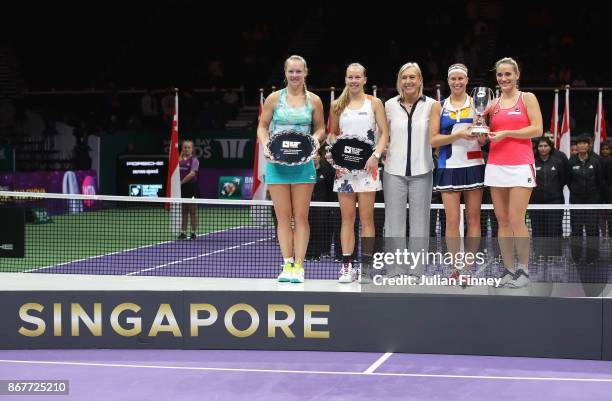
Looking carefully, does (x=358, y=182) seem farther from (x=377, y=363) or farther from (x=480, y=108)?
(x=377, y=363)

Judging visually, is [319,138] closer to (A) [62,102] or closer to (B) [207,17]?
(A) [62,102]

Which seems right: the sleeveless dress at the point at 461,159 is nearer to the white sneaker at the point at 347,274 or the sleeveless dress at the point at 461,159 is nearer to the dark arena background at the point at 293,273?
the dark arena background at the point at 293,273

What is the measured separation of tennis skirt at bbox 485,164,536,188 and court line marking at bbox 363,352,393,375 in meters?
1.60

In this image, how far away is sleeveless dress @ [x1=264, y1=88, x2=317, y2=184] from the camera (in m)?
8.51

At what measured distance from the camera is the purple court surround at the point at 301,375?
7.14 meters

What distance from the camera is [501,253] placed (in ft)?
27.3

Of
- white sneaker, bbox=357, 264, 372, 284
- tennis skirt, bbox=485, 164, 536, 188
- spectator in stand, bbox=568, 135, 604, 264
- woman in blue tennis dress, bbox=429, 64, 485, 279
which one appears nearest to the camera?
tennis skirt, bbox=485, 164, 536, 188

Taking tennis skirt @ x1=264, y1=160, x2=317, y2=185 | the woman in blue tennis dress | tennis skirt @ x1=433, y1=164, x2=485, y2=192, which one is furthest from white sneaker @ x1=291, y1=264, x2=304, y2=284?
tennis skirt @ x1=433, y1=164, x2=485, y2=192

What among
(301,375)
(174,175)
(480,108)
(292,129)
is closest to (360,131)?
(292,129)

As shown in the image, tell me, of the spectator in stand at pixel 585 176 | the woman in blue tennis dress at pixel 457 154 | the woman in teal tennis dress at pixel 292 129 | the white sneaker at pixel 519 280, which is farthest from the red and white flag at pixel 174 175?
the white sneaker at pixel 519 280

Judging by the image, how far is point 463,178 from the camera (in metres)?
8.22

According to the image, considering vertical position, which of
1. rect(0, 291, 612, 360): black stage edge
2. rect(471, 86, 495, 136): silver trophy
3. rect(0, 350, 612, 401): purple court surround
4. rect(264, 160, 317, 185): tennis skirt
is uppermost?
rect(471, 86, 495, 136): silver trophy

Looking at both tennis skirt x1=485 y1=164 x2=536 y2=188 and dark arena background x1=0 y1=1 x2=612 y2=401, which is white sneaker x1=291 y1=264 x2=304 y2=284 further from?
tennis skirt x1=485 y1=164 x2=536 y2=188

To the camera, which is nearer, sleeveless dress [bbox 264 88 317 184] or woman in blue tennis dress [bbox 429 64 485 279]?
woman in blue tennis dress [bbox 429 64 485 279]
